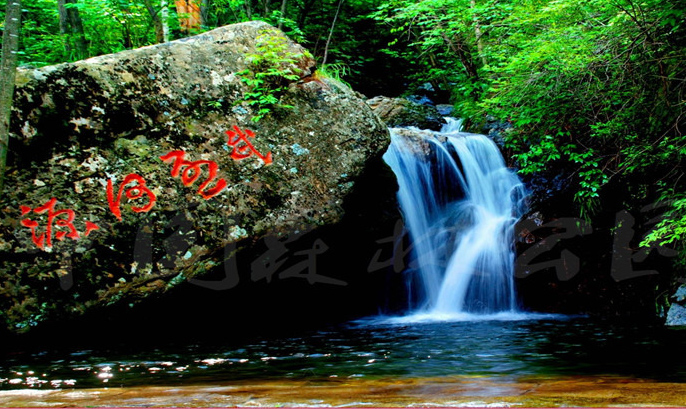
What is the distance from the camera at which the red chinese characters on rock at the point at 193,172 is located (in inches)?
232

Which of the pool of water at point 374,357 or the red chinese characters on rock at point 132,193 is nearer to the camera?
the pool of water at point 374,357

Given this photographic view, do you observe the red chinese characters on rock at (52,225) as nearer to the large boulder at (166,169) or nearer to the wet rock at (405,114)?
the large boulder at (166,169)

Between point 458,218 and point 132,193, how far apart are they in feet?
18.2

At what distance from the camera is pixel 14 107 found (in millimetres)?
5367

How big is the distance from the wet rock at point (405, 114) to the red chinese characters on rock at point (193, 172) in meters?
6.40

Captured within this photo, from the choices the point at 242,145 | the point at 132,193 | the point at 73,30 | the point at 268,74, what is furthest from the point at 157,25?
the point at 132,193

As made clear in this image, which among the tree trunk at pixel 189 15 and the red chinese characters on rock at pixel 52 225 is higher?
the tree trunk at pixel 189 15

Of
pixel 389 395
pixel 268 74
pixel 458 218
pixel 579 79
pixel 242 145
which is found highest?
pixel 268 74

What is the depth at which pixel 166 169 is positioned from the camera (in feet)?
19.2

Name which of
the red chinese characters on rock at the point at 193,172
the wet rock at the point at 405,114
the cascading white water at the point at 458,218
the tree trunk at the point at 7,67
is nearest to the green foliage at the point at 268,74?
the red chinese characters on rock at the point at 193,172

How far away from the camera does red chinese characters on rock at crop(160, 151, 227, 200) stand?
19.4 feet

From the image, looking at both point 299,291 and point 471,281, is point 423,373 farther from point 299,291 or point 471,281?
point 471,281

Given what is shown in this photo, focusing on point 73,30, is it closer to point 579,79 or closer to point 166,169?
point 166,169

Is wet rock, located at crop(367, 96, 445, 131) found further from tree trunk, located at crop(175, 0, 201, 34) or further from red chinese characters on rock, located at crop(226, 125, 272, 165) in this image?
red chinese characters on rock, located at crop(226, 125, 272, 165)
